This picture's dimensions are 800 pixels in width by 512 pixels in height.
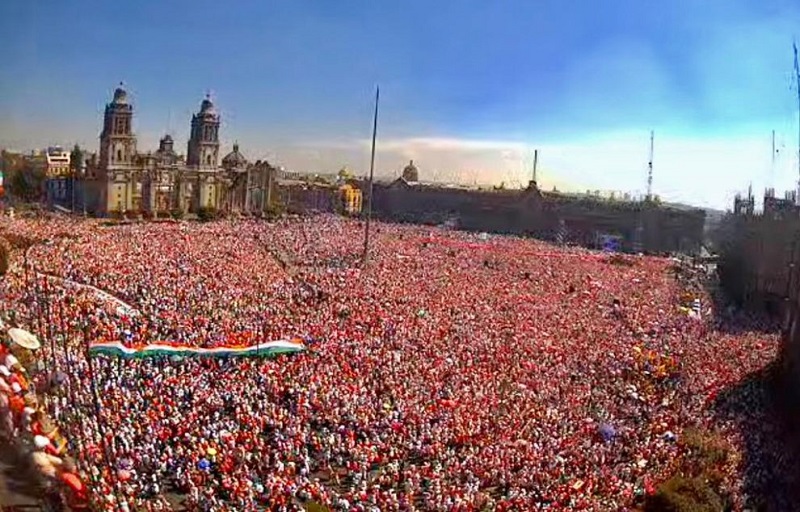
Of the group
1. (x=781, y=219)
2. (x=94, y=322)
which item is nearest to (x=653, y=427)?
(x=94, y=322)

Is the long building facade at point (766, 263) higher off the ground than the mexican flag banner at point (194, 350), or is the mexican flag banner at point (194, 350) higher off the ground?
the long building facade at point (766, 263)

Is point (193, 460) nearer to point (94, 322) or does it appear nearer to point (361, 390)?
point (361, 390)

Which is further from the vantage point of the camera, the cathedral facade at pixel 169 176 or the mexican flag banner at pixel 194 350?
the cathedral facade at pixel 169 176

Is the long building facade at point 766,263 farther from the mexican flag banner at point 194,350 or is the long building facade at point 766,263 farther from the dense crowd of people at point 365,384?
the mexican flag banner at point 194,350

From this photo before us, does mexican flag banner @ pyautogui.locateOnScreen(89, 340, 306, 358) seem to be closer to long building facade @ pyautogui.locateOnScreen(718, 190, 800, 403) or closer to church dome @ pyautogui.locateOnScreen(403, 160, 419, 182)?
long building facade @ pyautogui.locateOnScreen(718, 190, 800, 403)

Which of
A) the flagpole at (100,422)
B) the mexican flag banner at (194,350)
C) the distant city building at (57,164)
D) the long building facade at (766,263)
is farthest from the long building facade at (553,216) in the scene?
the flagpole at (100,422)

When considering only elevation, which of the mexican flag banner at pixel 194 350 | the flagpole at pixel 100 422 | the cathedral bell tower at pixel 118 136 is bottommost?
the flagpole at pixel 100 422

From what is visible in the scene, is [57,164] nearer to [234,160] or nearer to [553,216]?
[234,160]
